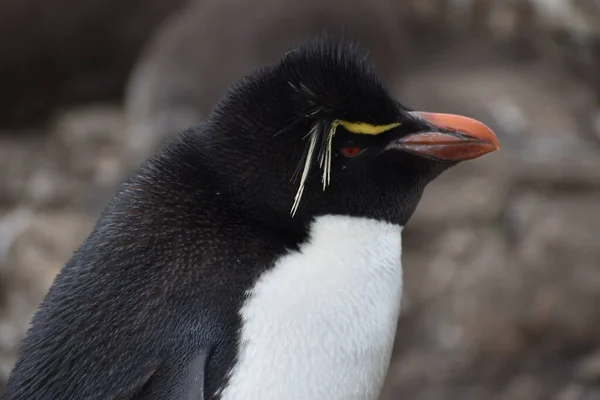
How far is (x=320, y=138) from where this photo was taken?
965 mm

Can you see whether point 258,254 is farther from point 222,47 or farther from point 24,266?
point 222,47

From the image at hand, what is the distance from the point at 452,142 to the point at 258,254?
26 cm

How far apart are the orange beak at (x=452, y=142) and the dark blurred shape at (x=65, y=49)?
10.4 feet

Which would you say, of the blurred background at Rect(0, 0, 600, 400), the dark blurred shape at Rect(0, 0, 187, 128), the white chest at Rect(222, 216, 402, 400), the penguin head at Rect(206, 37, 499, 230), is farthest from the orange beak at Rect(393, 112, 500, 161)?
the dark blurred shape at Rect(0, 0, 187, 128)

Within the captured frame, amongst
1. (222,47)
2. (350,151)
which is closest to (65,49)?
(222,47)

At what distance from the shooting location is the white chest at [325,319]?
94 cm

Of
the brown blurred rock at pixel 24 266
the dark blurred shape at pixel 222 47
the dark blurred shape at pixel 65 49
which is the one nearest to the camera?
the brown blurred rock at pixel 24 266

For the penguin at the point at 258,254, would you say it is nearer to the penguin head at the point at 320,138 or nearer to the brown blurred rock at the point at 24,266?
the penguin head at the point at 320,138

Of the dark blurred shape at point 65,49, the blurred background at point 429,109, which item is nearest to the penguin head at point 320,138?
the blurred background at point 429,109

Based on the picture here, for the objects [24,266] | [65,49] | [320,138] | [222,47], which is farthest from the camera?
[65,49]

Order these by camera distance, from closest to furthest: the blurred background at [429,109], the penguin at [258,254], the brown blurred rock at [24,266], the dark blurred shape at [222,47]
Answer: the penguin at [258,254] → the blurred background at [429,109] → the brown blurred rock at [24,266] → the dark blurred shape at [222,47]

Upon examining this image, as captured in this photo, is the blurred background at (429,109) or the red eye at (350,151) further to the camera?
the blurred background at (429,109)

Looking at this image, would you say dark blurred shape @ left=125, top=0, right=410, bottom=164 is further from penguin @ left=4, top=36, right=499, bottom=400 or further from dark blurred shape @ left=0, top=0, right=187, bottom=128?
penguin @ left=4, top=36, right=499, bottom=400

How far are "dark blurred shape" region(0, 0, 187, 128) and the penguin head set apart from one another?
3.13m
